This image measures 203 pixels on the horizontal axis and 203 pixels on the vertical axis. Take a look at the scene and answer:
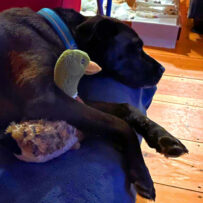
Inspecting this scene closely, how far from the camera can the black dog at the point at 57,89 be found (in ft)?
2.56

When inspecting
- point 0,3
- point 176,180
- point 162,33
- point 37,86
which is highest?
point 0,3

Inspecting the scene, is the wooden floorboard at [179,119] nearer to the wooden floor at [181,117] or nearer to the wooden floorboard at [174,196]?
the wooden floor at [181,117]

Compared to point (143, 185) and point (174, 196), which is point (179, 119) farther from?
point (143, 185)

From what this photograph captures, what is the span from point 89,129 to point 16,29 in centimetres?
40

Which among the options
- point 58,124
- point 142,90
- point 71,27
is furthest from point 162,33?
point 58,124

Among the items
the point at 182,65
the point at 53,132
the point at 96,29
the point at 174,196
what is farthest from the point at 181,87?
the point at 53,132

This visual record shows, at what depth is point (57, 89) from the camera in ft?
2.60

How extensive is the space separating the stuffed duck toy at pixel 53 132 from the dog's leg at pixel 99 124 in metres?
0.04

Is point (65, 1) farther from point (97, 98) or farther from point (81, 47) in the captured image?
point (97, 98)

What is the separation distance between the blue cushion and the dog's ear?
1.42ft

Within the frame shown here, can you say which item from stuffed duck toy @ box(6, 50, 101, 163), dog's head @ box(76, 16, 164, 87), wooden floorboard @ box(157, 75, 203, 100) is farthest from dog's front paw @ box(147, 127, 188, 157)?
wooden floorboard @ box(157, 75, 203, 100)

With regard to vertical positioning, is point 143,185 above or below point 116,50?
below

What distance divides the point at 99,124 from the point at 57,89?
147mm

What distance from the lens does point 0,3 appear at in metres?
1.31
